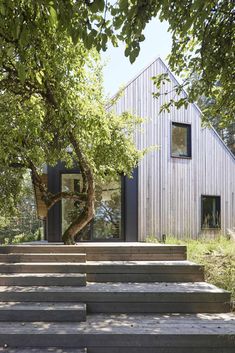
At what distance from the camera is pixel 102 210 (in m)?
11.2

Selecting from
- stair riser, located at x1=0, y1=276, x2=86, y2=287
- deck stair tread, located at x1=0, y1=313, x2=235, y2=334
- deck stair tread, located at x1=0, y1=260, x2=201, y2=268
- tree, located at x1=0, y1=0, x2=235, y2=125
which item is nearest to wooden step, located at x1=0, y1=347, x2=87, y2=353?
deck stair tread, located at x1=0, y1=313, x2=235, y2=334

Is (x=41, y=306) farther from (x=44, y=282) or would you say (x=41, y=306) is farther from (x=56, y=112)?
(x=56, y=112)

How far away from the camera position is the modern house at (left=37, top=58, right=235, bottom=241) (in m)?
11.3

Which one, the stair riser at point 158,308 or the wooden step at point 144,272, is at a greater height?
the wooden step at point 144,272

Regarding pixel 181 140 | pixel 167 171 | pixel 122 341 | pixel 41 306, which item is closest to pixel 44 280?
pixel 41 306

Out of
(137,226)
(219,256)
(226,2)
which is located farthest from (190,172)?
(226,2)

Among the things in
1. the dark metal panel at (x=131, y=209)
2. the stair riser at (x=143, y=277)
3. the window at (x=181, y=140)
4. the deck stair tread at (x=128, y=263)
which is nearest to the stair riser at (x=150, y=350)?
the stair riser at (x=143, y=277)

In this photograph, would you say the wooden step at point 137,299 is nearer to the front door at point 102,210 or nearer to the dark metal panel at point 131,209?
the front door at point 102,210

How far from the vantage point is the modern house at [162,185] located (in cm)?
1126

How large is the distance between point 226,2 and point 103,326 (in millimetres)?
4416

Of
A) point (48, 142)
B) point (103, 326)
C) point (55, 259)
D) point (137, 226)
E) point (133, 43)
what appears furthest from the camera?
point (137, 226)

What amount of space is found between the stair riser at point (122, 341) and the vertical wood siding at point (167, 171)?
24.6ft

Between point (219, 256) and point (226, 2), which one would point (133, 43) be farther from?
point (219, 256)

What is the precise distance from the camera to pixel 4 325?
14.3ft
